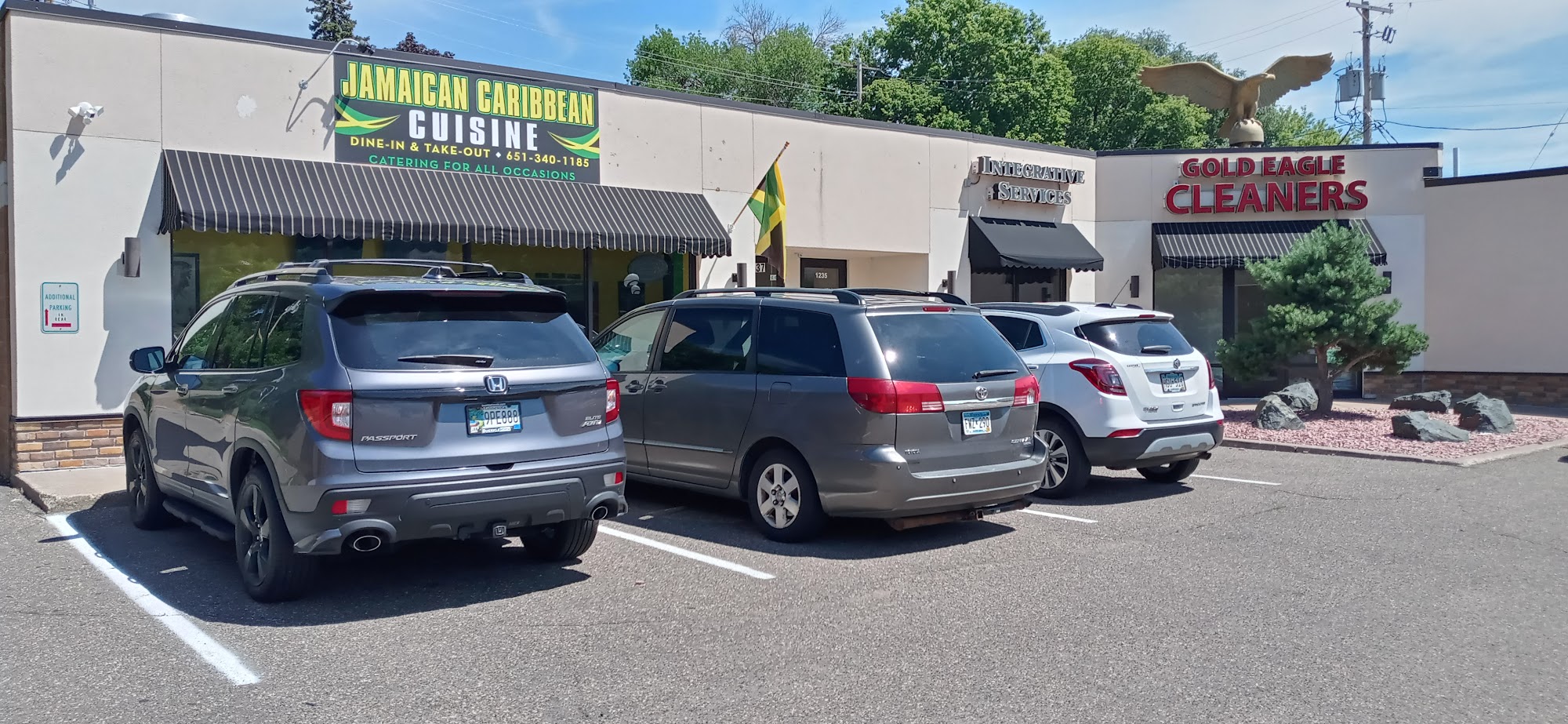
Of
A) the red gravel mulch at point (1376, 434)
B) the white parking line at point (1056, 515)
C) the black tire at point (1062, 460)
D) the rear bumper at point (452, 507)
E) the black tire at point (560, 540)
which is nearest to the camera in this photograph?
the rear bumper at point (452, 507)

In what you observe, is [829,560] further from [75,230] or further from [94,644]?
[75,230]

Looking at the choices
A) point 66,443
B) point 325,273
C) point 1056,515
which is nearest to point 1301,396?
point 1056,515

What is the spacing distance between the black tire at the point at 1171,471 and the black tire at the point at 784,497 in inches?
160

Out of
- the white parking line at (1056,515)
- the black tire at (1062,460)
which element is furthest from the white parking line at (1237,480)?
the white parking line at (1056,515)

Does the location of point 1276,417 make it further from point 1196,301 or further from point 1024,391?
point 1024,391

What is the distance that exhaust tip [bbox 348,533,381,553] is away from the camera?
5738 mm

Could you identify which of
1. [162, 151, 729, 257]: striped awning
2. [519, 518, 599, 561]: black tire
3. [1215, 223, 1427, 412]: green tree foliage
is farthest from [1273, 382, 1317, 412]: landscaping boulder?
[519, 518, 599, 561]: black tire

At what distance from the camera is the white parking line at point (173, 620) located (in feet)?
16.6

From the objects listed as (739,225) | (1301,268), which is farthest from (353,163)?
(1301,268)

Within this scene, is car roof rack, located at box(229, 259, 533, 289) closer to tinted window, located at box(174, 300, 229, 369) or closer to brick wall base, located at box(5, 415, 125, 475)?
tinted window, located at box(174, 300, 229, 369)

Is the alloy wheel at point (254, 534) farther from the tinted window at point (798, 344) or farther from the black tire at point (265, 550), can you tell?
the tinted window at point (798, 344)

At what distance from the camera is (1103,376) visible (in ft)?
30.7

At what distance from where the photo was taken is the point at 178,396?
24.1 ft

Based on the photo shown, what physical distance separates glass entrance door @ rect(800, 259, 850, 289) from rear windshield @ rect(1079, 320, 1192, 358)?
28.6ft
